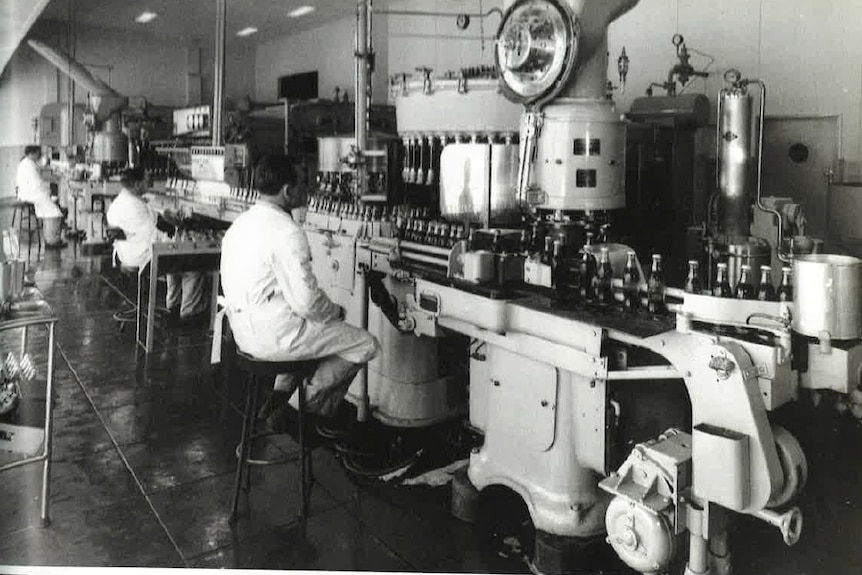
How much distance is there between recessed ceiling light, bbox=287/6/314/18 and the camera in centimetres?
882

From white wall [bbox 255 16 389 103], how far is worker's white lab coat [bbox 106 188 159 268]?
157 inches

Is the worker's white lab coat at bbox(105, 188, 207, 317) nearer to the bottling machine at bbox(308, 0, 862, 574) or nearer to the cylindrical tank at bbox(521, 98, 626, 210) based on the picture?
the bottling machine at bbox(308, 0, 862, 574)

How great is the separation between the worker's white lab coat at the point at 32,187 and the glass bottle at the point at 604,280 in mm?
5627

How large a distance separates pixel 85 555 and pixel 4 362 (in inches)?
25.5

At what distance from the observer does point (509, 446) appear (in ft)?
7.10

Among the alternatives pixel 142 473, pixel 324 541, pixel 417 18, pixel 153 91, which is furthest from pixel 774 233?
pixel 153 91

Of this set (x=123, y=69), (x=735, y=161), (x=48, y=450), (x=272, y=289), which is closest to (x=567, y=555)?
(x=272, y=289)

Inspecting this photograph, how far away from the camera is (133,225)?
4.51m

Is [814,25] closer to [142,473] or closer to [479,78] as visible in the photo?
[479,78]

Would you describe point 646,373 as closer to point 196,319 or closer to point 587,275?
point 587,275

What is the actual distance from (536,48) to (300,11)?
7635mm

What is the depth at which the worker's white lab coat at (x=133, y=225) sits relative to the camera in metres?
4.49

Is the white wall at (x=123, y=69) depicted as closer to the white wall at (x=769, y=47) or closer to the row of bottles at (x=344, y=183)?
the row of bottles at (x=344, y=183)

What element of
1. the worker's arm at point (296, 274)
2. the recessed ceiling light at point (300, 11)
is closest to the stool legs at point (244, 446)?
the worker's arm at point (296, 274)
